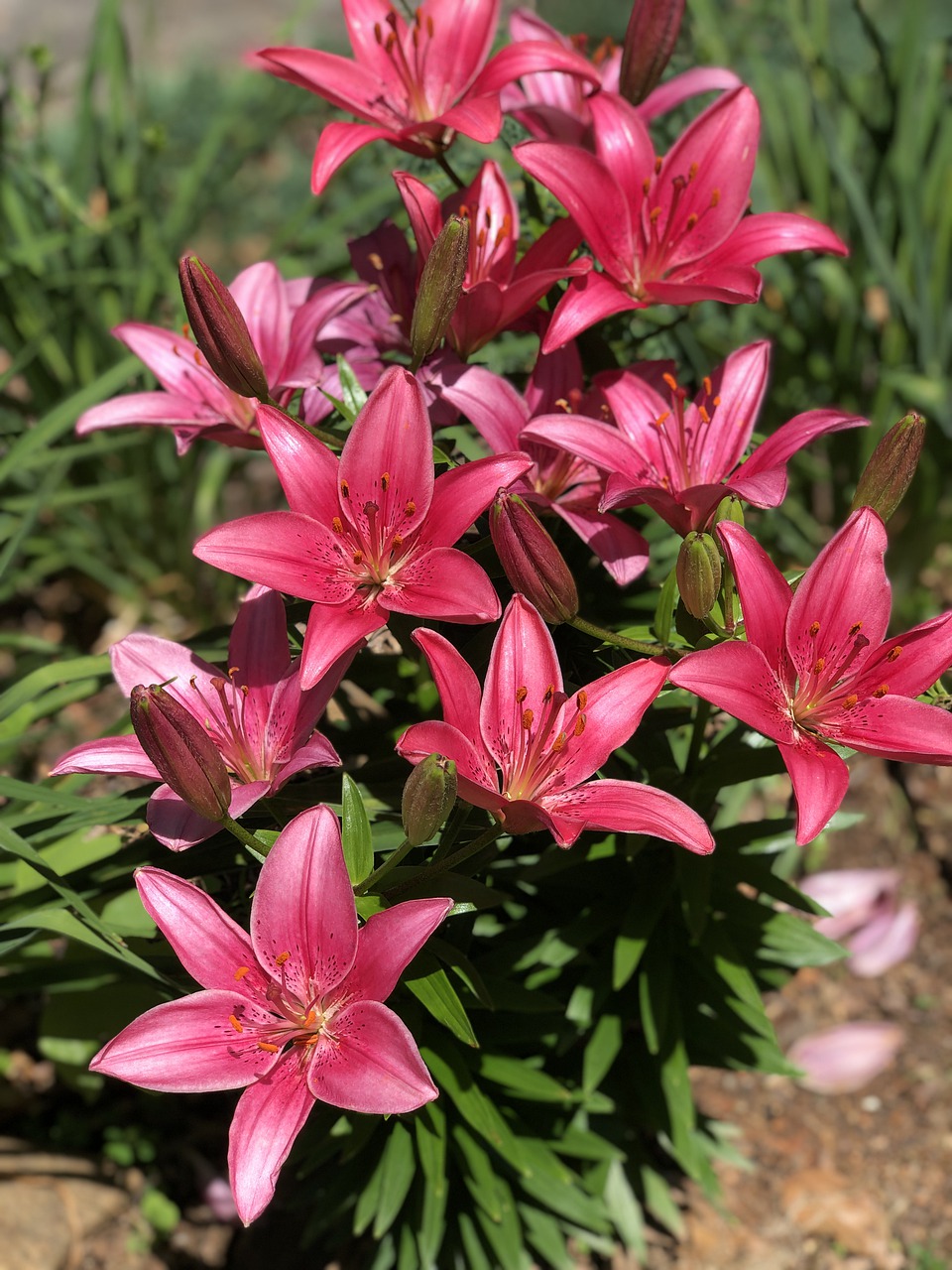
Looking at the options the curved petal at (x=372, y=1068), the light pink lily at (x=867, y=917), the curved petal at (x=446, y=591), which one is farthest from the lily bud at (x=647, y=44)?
the light pink lily at (x=867, y=917)

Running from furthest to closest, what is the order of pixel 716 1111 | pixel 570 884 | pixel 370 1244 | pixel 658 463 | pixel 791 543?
pixel 791 543, pixel 716 1111, pixel 370 1244, pixel 570 884, pixel 658 463

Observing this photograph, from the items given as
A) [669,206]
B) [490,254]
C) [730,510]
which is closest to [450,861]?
[730,510]

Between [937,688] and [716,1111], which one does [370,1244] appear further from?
[937,688]

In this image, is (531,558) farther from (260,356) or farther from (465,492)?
(260,356)

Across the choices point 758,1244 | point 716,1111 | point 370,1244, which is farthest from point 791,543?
point 370,1244

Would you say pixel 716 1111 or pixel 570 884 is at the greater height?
pixel 570 884

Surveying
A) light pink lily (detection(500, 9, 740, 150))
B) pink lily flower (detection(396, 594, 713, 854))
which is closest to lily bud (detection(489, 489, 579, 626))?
pink lily flower (detection(396, 594, 713, 854))

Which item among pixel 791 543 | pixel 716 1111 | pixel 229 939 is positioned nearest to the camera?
pixel 229 939

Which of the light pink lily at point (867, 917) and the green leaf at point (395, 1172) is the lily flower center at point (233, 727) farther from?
the light pink lily at point (867, 917)
